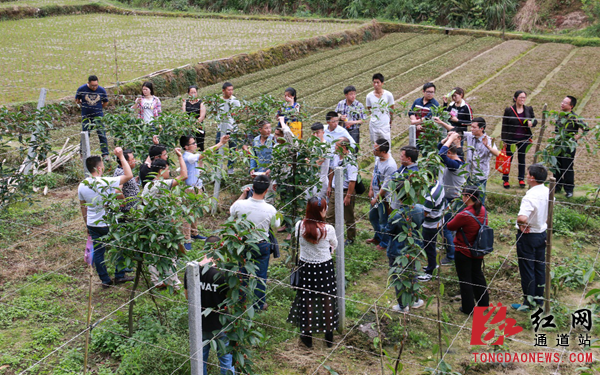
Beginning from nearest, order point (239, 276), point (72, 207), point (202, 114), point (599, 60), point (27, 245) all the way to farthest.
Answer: point (239, 276)
point (27, 245)
point (72, 207)
point (202, 114)
point (599, 60)

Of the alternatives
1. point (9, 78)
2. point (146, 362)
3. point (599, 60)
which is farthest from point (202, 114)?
point (599, 60)

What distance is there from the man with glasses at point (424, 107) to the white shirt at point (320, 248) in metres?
4.13

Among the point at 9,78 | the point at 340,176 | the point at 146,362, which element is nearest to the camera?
the point at 146,362

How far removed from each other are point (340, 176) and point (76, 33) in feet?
82.2

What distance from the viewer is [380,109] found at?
9773 millimetres

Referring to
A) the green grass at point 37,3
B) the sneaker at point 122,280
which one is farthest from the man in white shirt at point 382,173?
the green grass at point 37,3

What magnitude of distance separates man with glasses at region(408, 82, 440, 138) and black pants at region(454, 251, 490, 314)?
3.42 m

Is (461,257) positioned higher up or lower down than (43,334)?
higher up

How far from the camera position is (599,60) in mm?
21484

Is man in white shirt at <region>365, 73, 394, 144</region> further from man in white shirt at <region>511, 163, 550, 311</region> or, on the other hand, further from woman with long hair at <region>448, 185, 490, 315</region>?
man in white shirt at <region>511, 163, 550, 311</region>

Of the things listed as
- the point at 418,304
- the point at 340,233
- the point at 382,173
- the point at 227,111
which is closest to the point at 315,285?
the point at 340,233

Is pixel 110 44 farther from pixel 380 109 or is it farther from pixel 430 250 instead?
pixel 430 250

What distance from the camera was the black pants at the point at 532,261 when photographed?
661cm

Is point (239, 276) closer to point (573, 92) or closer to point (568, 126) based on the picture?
point (568, 126)
